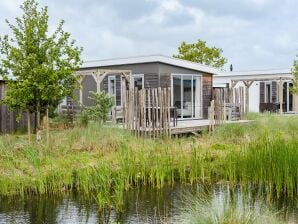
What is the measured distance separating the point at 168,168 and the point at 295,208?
259 cm

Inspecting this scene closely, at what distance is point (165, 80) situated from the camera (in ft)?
59.3

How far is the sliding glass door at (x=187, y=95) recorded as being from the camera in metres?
18.9

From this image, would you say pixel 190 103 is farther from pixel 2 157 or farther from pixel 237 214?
pixel 237 214

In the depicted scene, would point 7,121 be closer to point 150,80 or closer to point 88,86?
point 150,80

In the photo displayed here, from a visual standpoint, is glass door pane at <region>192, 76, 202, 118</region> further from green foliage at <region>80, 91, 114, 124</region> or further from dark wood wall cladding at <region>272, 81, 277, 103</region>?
dark wood wall cladding at <region>272, 81, 277, 103</region>

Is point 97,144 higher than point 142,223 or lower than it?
higher

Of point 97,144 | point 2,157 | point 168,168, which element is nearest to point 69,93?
point 97,144

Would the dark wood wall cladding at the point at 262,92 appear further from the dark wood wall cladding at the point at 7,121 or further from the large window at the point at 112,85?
A: the dark wood wall cladding at the point at 7,121

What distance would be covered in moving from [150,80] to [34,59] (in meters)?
7.90

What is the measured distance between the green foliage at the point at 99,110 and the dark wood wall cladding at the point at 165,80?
9.11 ft

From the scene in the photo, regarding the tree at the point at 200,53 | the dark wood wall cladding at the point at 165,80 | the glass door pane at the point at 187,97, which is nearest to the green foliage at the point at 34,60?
the dark wood wall cladding at the point at 165,80

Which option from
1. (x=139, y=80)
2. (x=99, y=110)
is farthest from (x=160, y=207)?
(x=139, y=80)

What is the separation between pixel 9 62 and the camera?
35.7ft

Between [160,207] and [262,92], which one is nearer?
[160,207]
